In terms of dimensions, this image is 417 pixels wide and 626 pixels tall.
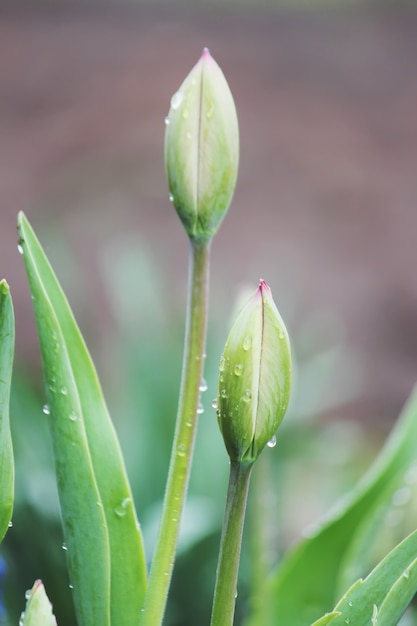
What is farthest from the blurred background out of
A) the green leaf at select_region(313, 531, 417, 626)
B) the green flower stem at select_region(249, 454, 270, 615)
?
the green leaf at select_region(313, 531, 417, 626)

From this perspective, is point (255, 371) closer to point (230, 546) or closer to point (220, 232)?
point (230, 546)

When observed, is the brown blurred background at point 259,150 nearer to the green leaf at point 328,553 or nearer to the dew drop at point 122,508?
the green leaf at point 328,553

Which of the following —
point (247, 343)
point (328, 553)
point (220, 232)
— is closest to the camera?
point (247, 343)

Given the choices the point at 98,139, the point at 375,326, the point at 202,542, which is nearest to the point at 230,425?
the point at 202,542

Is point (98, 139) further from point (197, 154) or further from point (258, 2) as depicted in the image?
point (197, 154)

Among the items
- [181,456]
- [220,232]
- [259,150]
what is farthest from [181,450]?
[259,150]
